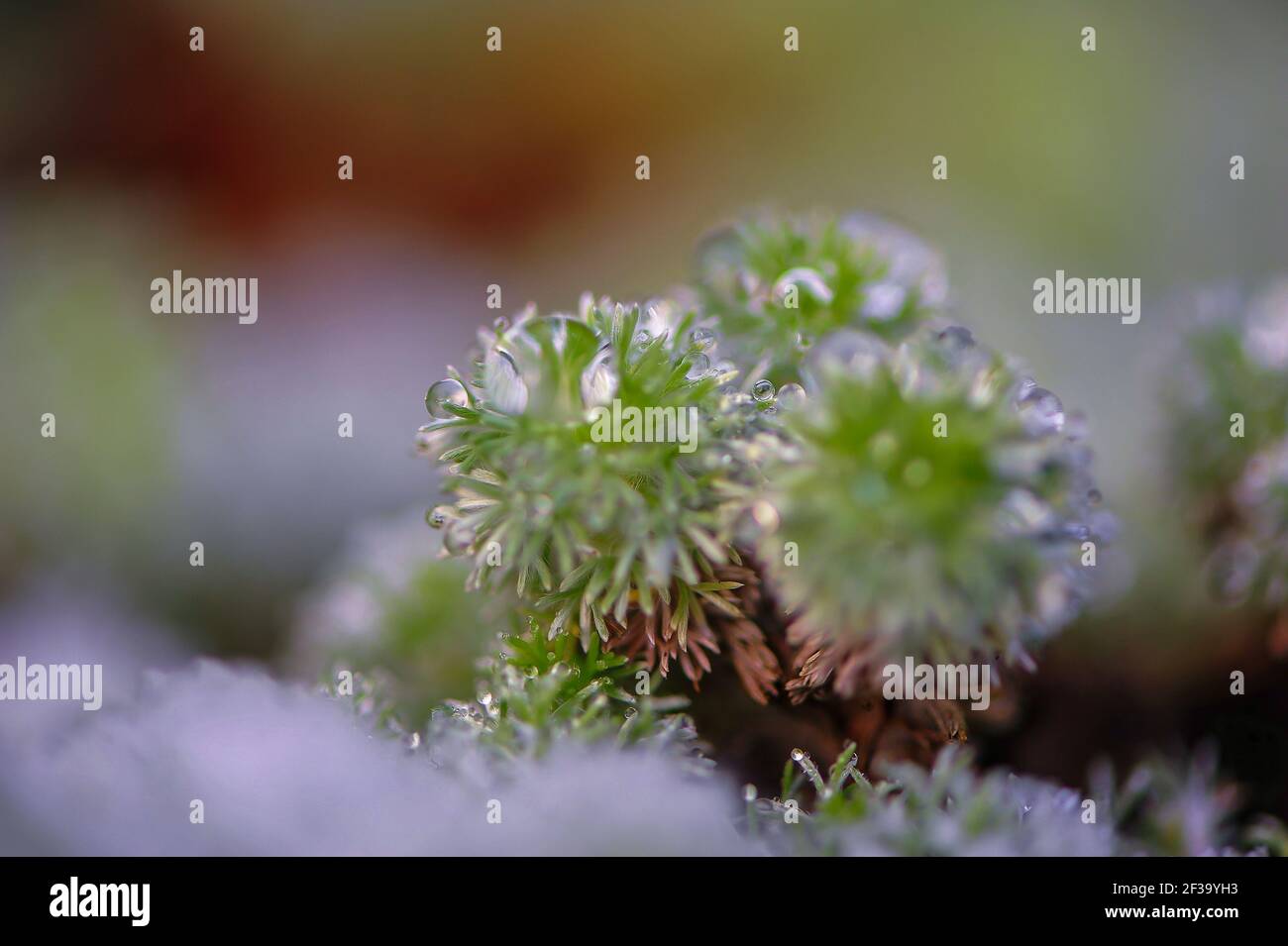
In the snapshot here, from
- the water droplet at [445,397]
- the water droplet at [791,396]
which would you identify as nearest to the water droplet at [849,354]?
the water droplet at [791,396]

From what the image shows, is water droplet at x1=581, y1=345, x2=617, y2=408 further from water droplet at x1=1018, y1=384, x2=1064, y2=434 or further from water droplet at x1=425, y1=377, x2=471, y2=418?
water droplet at x1=1018, y1=384, x2=1064, y2=434

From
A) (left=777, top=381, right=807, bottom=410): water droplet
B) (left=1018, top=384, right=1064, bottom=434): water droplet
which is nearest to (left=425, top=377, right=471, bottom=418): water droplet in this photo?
(left=777, top=381, right=807, bottom=410): water droplet

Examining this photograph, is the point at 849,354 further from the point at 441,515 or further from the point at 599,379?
the point at 441,515

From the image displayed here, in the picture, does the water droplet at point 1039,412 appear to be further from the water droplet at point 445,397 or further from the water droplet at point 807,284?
the water droplet at point 445,397

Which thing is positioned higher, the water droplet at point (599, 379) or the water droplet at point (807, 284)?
the water droplet at point (807, 284)

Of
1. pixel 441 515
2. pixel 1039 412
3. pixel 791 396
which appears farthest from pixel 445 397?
pixel 1039 412
